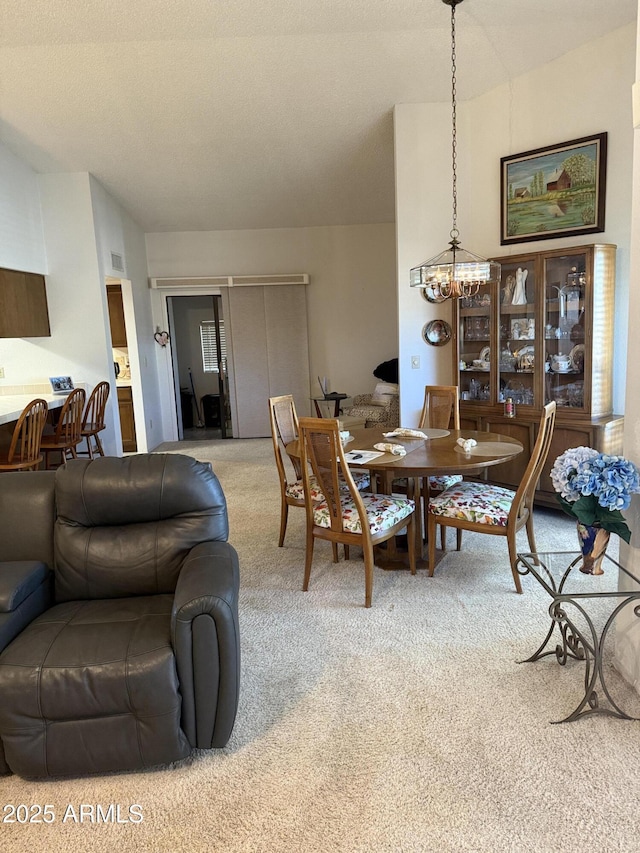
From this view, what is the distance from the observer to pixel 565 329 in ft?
14.0

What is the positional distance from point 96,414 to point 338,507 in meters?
3.71

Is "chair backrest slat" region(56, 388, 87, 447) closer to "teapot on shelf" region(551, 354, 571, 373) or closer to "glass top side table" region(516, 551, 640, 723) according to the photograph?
"teapot on shelf" region(551, 354, 571, 373)

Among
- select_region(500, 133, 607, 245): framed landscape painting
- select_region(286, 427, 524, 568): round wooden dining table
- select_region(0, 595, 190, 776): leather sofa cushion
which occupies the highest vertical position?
select_region(500, 133, 607, 245): framed landscape painting

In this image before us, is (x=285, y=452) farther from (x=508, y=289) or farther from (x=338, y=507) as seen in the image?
(x=508, y=289)

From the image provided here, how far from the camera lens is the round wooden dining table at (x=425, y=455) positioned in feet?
10.1

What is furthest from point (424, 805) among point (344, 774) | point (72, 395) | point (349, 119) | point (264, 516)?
point (349, 119)

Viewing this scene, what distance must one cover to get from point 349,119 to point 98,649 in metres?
4.89

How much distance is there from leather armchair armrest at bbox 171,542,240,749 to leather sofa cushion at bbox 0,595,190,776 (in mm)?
43

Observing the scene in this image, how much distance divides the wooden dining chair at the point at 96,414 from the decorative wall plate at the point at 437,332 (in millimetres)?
3146

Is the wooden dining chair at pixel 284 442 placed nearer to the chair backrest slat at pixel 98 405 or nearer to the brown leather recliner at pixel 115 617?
the brown leather recliner at pixel 115 617

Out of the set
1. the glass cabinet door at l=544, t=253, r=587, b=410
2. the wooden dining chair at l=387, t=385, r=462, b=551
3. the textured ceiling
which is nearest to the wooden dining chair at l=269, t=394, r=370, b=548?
the wooden dining chair at l=387, t=385, r=462, b=551

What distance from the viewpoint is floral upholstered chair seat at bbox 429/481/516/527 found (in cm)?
314

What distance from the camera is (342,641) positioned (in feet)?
9.02

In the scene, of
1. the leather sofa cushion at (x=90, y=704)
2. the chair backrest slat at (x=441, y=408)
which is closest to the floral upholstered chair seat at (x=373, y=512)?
the chair backrest slat at (x=441, y=408)
